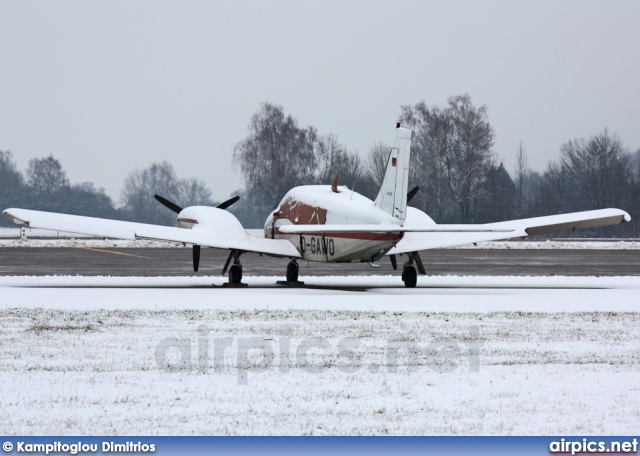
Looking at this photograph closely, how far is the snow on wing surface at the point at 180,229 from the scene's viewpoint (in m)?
25.9

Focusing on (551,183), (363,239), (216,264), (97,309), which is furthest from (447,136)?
(97,309)

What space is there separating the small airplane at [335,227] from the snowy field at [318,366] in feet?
12.9

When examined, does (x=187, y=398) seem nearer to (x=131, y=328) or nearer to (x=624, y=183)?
(x=131, y=328)

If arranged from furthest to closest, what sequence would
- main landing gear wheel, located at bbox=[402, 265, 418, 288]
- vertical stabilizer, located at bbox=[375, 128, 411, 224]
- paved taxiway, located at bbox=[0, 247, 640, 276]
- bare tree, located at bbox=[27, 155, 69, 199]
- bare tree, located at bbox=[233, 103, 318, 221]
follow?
bare tree, located at bbox=[27, 155, 69, 199] → bare tree, located at bbox=[233, 103, 318, 221] → paved taxiway, located at bbox=[0, 247, 640, 276] → main landing gear wheel, located at bbox=[402, 265, 418, 288] → vertical stabilizer, located at bbox=[375, 128, 411, 224]

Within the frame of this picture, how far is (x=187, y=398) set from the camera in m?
9.66

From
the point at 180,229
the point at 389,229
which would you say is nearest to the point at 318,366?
the point at 389,229

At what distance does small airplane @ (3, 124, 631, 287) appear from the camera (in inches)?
1011

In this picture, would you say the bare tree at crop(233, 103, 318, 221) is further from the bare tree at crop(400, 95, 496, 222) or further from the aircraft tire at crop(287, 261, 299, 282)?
the aircraft tire at crop(287, 261, 299, 282)

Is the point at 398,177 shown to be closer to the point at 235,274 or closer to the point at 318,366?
the point at 235,274

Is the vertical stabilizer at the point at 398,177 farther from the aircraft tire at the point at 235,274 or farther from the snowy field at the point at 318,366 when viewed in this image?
the aircraft tire at the point at 235,274

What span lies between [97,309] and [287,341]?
6469 millimetres

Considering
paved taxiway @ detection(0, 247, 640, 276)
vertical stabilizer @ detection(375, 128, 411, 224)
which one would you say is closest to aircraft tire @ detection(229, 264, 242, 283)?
vertical stabilizer @ detection(375, 128, 411, 224)

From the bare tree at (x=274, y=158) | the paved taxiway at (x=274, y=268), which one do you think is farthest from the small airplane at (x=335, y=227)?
the bare tree at (x=274, y=158)

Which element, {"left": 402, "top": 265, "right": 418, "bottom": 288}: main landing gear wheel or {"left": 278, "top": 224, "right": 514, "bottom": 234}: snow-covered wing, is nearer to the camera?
{"left": 278, "top": 224, "right": 514, "bottom": 234}: snow-covered wing
